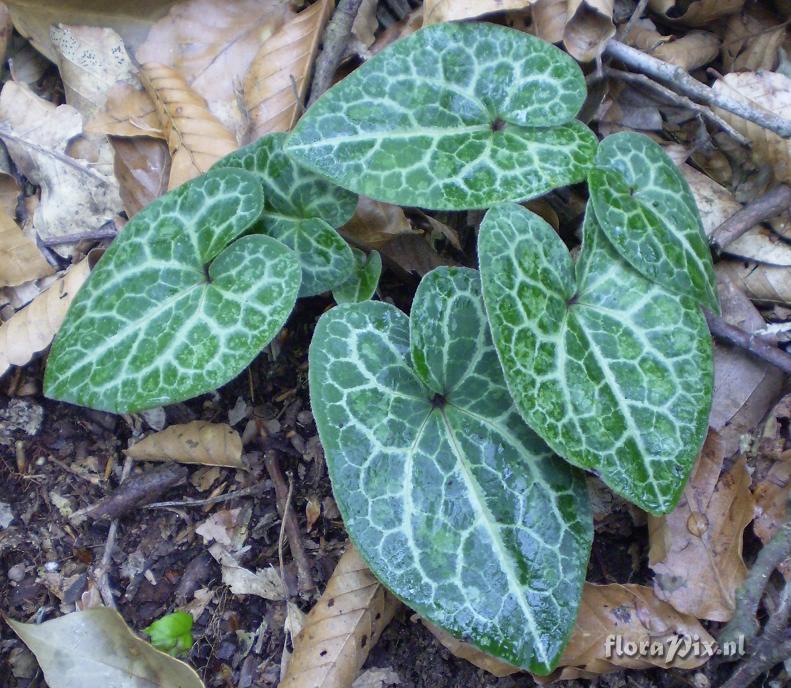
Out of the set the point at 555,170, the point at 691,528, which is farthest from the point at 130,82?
the point at 691,528

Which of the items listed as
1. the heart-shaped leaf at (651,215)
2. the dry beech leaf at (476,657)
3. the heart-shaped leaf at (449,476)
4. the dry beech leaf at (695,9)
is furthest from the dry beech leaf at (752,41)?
the dry beech leaf at (476,657)

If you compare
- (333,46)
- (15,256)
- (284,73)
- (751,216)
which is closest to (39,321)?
(15,256)

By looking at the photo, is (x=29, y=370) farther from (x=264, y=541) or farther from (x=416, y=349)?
(x=416, y=349)

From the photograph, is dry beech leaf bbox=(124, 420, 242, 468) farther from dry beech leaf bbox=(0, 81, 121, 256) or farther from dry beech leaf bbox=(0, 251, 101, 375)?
dry beech leaf bbox=(0, 81, 121, 256)

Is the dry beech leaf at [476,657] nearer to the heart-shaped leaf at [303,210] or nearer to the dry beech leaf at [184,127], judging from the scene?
the heart-shaped leaf at [303,210]

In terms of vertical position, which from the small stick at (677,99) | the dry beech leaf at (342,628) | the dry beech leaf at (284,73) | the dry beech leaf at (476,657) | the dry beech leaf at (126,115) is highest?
the small stick at (677,99)
